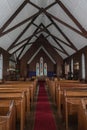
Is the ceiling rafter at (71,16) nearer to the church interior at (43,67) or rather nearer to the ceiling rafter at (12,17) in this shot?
the church interior at (43,67)

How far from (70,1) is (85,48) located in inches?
234

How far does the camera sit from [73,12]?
45.3ft

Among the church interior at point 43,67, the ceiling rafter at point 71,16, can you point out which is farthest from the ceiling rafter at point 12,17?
the ceiling rafter at point 71,16

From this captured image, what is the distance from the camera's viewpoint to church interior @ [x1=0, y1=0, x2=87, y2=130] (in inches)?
214

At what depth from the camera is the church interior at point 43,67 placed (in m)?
5.44

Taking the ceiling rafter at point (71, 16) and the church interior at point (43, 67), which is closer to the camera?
the church interior at point (43, 67)

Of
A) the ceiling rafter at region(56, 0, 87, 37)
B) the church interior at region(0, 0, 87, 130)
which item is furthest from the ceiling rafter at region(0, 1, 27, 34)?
the ceiling rafter at region(56, 0, 87, 37)

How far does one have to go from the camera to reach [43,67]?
1309 inches

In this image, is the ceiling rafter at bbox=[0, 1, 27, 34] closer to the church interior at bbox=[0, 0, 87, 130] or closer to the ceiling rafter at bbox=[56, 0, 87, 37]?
the church interior at bbox=[0, 0, 87, 130]

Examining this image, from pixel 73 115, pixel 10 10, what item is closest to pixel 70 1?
pixel 10 10

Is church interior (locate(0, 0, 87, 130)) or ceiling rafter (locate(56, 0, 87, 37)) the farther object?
ceiling rafter (locate(56, 0, 87, 37))

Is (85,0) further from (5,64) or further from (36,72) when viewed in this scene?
(36,72)

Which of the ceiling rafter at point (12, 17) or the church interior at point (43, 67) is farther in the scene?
the ceiling rafter at point (12, 17)

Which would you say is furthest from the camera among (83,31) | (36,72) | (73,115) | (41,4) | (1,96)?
(36,72)
